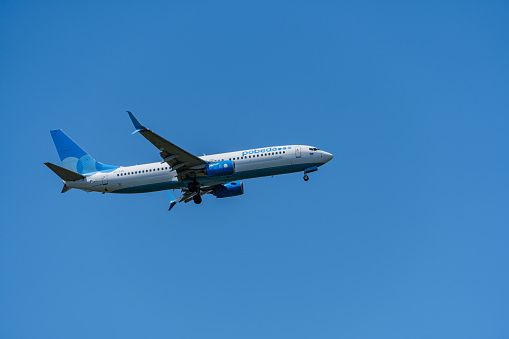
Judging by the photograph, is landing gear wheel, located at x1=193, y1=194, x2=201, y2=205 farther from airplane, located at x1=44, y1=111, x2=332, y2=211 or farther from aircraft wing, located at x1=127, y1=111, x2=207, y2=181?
aircraft wing, located at x1=127, y1=111, x2=207, y2=181

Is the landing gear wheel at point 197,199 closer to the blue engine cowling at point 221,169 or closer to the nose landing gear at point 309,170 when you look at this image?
the blue engine cowling at point 221,169

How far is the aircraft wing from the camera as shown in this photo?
51688 mm

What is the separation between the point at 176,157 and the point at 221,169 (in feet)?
14.6

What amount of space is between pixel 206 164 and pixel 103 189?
35.9 feet

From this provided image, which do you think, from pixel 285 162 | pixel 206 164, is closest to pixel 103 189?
pixel 206 164

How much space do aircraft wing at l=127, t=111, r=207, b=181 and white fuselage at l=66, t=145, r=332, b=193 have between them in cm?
109

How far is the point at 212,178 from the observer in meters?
56.0

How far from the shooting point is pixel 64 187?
2238 inches

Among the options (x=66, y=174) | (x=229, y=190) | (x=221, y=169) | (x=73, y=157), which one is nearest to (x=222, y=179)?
(x=221, y=169)

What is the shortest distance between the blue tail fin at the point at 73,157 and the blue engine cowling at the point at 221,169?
35.0 feet

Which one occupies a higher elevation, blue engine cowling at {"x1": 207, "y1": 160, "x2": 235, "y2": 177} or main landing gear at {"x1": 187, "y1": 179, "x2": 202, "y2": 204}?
blue engine cowling at {"x1": 207, "y1": 160, "x2": 235, "y2": 177}

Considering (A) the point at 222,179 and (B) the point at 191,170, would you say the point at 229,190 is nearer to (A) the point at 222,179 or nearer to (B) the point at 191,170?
(A) the point at 222,179

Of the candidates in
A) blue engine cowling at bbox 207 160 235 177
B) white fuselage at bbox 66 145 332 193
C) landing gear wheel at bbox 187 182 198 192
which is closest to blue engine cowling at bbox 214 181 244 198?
white fuselage at bbox 66 145 332 193

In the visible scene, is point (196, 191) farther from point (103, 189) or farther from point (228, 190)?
point (103, 189)
